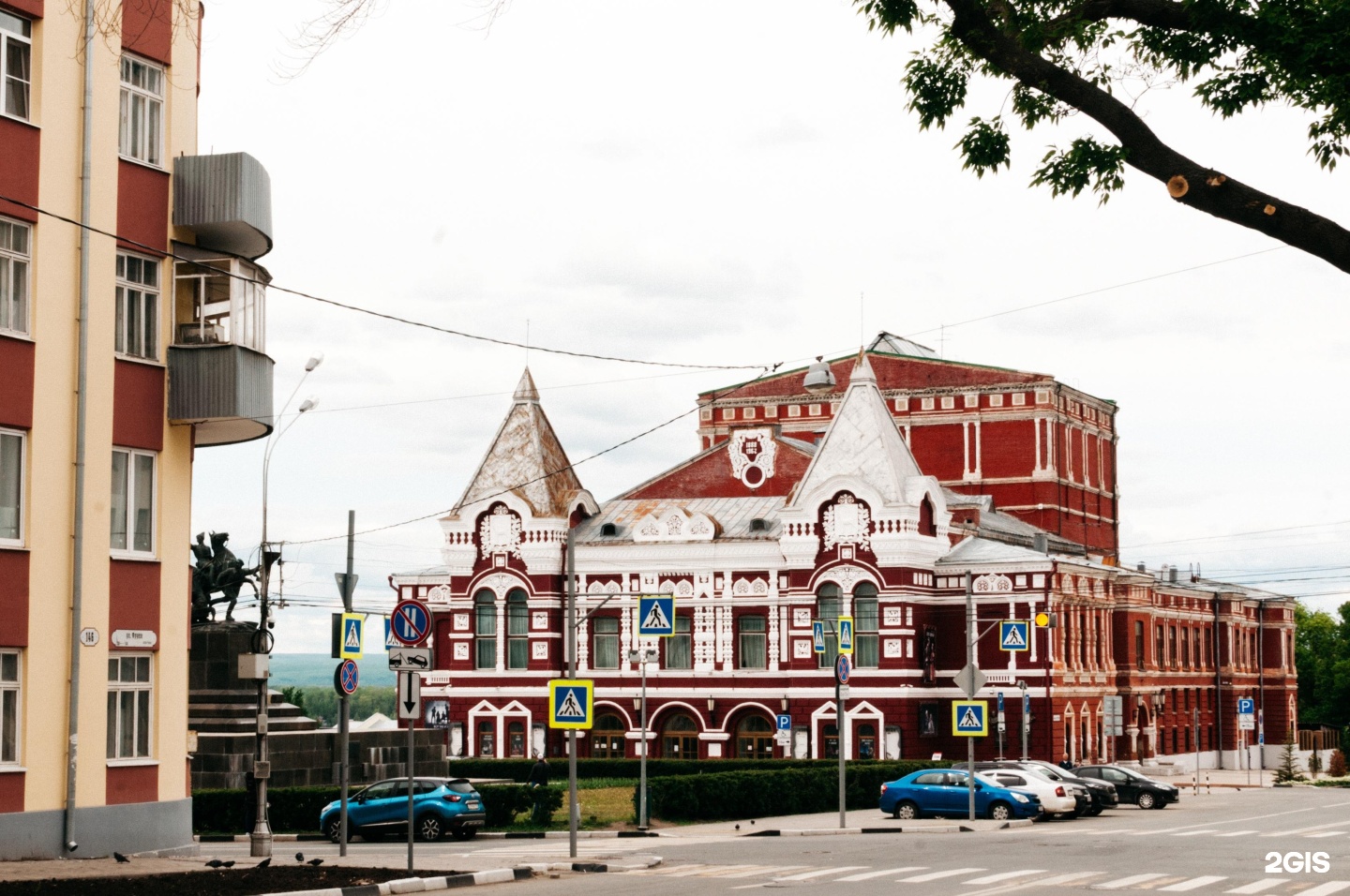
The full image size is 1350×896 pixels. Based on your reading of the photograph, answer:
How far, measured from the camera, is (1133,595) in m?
74.8

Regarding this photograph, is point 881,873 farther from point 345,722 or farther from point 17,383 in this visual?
point 17,383

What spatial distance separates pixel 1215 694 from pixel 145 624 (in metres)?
68.5

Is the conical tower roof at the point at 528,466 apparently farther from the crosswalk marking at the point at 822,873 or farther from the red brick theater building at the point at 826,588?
the crosswalk marking at the point at 822,873

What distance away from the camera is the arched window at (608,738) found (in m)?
69.2

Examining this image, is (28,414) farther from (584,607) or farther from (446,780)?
(584,607)

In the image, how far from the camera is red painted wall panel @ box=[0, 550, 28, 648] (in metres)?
24.6

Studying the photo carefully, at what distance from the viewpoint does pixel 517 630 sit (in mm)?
70938

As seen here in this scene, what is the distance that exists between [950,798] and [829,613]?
2384 centimetres

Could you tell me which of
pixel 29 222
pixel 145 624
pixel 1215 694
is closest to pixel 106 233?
pixel 29 222

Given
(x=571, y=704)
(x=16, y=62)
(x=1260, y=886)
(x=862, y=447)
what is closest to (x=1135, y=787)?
(x=862, y=447)

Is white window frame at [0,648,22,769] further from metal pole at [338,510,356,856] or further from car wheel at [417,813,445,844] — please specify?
car wheel at [417,813,445,844]

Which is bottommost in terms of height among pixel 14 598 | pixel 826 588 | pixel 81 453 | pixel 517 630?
pixel 517 630

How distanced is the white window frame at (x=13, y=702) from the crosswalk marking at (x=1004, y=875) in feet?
43.8

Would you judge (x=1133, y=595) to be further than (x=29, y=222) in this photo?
Yes
